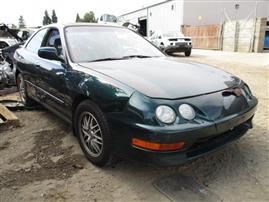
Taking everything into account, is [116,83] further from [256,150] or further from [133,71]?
[256,150]

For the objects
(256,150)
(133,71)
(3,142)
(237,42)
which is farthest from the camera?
(237,42)

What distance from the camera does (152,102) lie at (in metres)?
2.41

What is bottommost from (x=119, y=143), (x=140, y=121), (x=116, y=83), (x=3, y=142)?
(x=3, y=142)

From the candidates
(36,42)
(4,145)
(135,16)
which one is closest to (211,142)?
(4,145)

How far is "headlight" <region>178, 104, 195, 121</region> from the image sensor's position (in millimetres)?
2408

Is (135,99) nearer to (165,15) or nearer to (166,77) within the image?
(166,77)

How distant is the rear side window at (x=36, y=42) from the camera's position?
14.6 ft

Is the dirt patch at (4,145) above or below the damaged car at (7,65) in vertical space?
below

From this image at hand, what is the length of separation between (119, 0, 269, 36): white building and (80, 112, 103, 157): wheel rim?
25993 mm

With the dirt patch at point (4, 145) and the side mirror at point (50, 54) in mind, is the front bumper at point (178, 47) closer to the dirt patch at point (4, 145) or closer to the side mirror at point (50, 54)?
the side mirror at point (50, 54)

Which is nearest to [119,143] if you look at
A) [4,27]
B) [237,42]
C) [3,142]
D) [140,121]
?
[140,121]

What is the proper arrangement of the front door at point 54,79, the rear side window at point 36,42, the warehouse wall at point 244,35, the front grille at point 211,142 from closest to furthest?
1. the front grille at point 211,142
2. the front door at point 54,79
3. the rear side window at point 36,42
4. the warehouse wall at point 244,35

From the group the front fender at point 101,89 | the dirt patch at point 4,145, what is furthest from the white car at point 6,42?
the front fender at point 101,89

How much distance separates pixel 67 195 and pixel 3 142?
5.67ft
